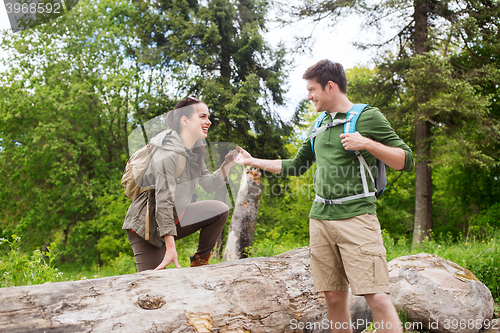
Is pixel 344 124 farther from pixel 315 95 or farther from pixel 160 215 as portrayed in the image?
pixel 160 215

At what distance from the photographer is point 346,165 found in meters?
2.19

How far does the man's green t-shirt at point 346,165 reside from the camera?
2.10 metres

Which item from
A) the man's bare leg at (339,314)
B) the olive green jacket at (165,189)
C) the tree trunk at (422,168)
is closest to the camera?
the man's bare leg at (339,314)

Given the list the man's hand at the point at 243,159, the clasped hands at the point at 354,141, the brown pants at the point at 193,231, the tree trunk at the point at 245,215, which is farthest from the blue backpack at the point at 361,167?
the tree trunk at the point at 245,215

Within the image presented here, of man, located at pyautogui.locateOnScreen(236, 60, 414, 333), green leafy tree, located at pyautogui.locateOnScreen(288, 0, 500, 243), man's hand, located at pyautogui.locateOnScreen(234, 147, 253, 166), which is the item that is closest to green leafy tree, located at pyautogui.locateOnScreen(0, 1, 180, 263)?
green leafy tree, located at pyautogui.locateOnScreen(288, 0, 500, 243)

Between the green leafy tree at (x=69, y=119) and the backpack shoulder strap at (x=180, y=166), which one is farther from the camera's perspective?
the green leafy tree at (x=69, y=119)

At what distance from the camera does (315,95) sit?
7.53 feet

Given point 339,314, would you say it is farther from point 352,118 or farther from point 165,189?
point 165,189

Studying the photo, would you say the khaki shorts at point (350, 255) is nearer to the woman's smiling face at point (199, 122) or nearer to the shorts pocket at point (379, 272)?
the shorts pocket at point (379, 272)

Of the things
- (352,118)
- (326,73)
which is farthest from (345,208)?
(326,73)

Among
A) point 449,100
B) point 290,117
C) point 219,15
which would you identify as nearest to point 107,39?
point 219,15

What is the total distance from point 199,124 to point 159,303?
5.35 feet

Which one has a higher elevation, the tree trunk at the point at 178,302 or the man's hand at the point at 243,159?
the man's hand at the point at 243,159

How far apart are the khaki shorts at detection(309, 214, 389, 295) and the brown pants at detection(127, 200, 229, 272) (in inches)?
50.7
